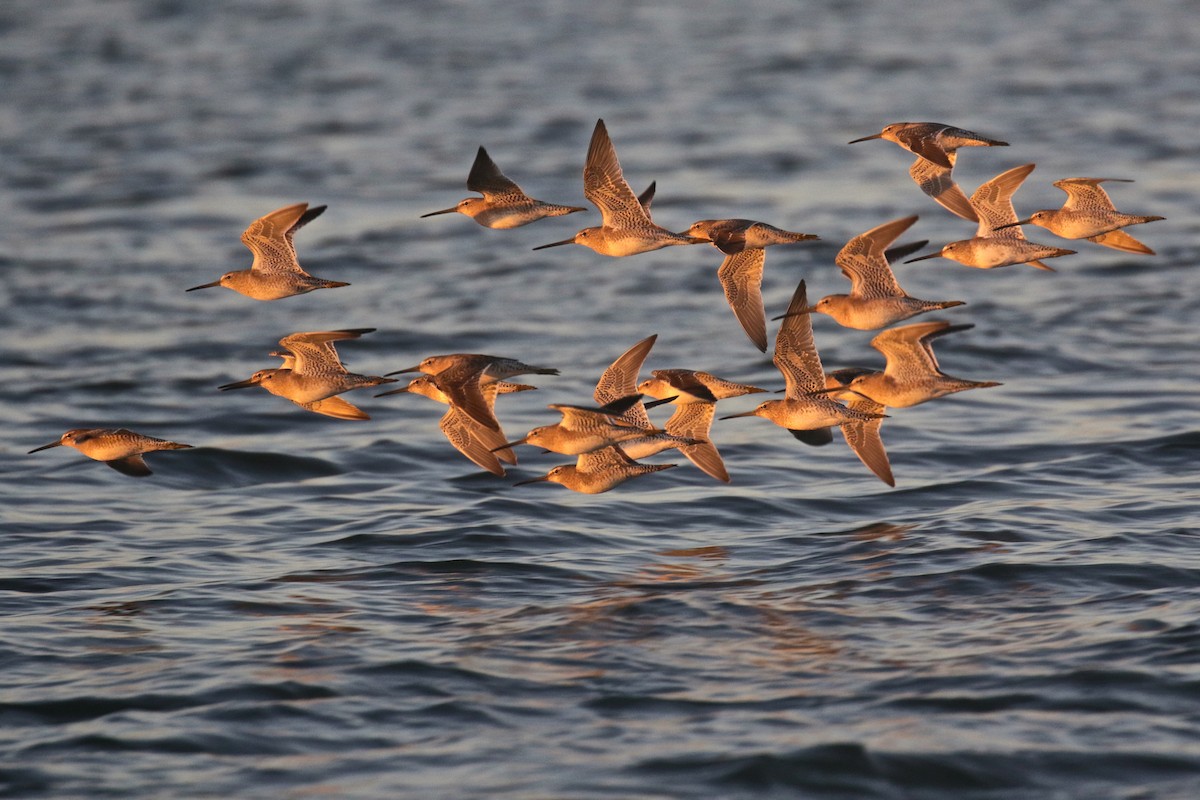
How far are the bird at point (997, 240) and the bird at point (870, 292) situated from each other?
26cm

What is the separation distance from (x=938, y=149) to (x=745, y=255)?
1850mm

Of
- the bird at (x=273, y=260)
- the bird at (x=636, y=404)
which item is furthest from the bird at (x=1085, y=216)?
the bird at (x=273, y=260)

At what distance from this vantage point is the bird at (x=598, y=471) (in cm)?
1305

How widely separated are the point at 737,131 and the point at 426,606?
24.3m

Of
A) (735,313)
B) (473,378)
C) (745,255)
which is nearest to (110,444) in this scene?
(473,378)

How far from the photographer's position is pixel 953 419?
1930 cm

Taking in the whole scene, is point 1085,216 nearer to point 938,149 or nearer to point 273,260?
point 938,149

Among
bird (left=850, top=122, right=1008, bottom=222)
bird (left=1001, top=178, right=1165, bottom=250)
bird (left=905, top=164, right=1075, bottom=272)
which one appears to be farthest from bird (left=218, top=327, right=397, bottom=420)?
bird (left=1001, top=178, right=1165, bottom=250)

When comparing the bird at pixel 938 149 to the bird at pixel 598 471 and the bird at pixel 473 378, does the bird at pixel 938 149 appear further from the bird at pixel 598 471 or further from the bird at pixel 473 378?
the bird at pixel 473 378

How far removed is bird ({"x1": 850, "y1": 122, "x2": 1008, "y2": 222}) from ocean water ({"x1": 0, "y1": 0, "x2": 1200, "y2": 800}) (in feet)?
9.72

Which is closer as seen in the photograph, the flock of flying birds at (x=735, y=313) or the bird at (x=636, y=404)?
the flock of flying birds at (x=735, y=313)

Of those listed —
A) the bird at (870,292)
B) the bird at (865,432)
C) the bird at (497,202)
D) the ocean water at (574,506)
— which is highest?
the bird at (497,202)

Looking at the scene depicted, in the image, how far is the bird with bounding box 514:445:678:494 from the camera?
13.0 meters

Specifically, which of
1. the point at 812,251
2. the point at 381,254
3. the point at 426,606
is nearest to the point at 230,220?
the point at 381,254
